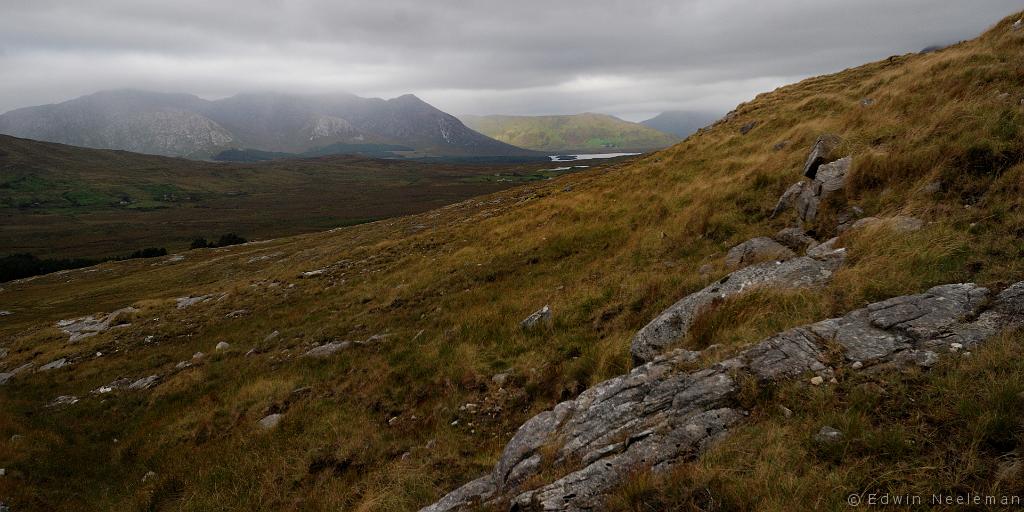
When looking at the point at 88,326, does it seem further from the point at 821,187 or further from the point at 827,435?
the point at 821,187

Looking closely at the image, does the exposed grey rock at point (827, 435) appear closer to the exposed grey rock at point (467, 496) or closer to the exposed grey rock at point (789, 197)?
the exposed grey rock at point (467, 496)

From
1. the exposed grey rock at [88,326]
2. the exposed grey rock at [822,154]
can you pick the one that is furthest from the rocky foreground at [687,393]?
the exposed grey rock at [88,326]

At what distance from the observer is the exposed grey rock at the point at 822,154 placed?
14.0m

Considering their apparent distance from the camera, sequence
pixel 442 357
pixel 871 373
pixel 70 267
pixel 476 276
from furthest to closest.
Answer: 1. pixel 70 267
2. pixel 476 276
3. pixel 442 357
4. pixel 871 373

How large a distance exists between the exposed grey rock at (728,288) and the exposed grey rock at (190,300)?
35.5 metres

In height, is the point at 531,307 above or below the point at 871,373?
below

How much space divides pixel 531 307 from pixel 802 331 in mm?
9025

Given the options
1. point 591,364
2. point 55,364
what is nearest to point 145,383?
point 55,364

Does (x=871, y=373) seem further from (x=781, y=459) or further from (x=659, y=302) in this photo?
(x=659, y=302)

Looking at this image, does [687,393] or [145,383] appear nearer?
[687,393]

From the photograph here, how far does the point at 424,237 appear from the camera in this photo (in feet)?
116

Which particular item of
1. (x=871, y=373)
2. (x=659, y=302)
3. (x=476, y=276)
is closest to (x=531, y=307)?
(x=659, y=302)

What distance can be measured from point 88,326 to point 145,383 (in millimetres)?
20748

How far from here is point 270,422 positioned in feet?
41.2
